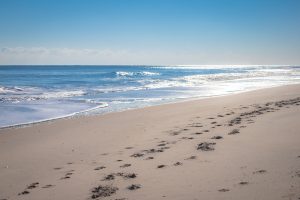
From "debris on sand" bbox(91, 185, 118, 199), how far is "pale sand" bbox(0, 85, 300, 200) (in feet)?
0.17

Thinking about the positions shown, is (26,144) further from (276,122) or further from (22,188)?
(276,122)

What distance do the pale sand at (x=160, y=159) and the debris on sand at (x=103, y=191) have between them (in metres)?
0.05

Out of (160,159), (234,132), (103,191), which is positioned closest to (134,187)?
(103,191)

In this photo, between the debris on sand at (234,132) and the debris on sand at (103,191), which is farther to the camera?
the debris on sand at (234,132)

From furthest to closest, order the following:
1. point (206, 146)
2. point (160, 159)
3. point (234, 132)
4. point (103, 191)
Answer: point (234, 132), point (206, 146), point (160, 159), point (103, 191)

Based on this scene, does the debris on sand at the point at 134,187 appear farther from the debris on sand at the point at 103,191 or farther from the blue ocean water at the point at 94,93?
the blue ocean water at the point at 94,93

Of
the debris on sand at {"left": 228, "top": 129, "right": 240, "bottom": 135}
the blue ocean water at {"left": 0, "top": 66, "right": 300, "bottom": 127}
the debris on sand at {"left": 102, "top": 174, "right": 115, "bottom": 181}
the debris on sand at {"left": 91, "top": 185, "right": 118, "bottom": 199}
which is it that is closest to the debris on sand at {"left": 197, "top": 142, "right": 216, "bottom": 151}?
the debris on sand at {"left": 228, "top": 129, "right": 240, "bottom": 135}

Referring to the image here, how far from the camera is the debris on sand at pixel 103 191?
4.71 meters

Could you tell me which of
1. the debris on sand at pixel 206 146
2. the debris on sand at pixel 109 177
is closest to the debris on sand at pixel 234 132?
the debris on sand at pixel 206 146

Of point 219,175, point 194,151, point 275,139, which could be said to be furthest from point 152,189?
point 275,139

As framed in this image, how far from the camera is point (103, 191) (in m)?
4.84

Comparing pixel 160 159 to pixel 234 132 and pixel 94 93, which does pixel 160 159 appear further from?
pixel 94 93

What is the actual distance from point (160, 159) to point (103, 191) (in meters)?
1.77

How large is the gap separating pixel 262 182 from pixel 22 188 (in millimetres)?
3921
